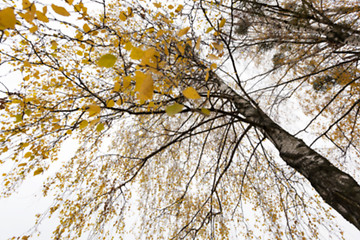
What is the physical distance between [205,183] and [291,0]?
411cm

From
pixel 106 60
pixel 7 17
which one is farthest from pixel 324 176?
pixel 7 17

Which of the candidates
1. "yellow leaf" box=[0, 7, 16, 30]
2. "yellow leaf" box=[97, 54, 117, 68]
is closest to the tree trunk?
"yellow leaf" box=[97, 54, 117, 68]

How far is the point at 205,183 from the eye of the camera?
3158mm

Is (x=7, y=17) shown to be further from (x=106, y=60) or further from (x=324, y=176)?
(x=324, y=176)

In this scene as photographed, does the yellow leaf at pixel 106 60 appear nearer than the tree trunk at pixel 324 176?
Yes

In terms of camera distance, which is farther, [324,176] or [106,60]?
[324,176]

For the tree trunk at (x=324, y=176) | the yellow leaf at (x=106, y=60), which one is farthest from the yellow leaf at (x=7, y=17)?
the tree trunk at (x=324, y=176)

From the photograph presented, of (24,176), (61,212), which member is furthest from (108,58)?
(24,176)

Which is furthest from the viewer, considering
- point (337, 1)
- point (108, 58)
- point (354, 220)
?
point (337, 1)

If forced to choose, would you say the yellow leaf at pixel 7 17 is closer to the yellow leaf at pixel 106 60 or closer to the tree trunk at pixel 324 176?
the yellow leaf at pixel 106 60

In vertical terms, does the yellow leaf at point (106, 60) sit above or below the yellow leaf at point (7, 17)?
below

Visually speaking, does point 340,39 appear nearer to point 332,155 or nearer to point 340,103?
point 340,103

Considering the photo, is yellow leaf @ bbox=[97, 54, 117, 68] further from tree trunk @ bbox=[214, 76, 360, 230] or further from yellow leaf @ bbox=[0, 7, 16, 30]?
tree trunk @ bbox=[214, 76, 360, 230]

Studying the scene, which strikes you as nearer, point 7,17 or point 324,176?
point 7,17
